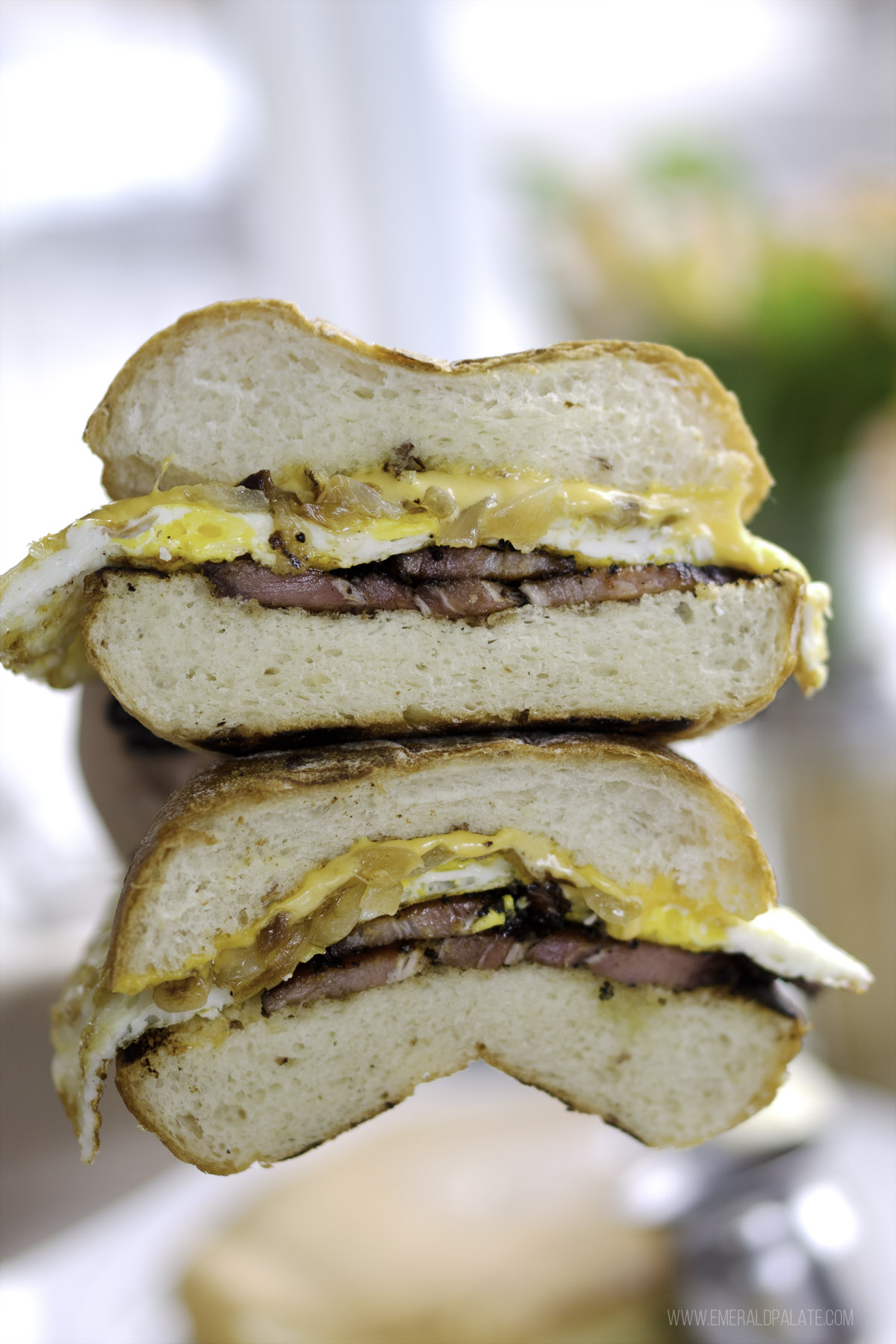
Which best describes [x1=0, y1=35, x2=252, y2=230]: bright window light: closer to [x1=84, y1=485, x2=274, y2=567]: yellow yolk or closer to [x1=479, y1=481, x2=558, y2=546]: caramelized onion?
[x1=84, y1=485, x2=274, y2=567]: yellow yolk

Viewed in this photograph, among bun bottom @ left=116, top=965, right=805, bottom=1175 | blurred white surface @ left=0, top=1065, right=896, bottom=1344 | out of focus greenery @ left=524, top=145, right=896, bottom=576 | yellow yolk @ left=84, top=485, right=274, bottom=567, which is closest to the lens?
yellow yolk @ left=84, top=485, right=274, bottom=567

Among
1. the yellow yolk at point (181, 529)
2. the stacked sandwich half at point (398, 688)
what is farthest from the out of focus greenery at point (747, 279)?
the yellow yolk at point (181, 529)

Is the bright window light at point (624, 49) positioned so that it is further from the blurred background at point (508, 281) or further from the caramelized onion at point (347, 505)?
the caramelized onion at point (347, 505)

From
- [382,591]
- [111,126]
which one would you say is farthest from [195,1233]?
[111,126]

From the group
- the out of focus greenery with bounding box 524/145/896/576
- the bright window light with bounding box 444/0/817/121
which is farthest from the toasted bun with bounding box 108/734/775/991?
the bright window light with bounding box 444/0/817/121

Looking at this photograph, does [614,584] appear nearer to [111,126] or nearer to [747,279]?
[747,279]

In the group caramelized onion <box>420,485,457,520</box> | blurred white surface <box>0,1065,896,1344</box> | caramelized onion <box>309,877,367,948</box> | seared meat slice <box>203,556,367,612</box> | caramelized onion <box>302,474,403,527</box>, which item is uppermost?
caramelized onion <box>302,474,403,527</box>
